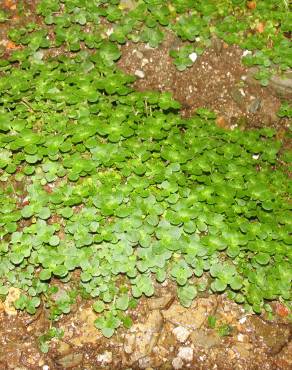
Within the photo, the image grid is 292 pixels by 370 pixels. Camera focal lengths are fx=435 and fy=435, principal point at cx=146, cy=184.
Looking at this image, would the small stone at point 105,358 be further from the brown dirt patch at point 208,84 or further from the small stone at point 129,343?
the brown dirt patch at point 208,84

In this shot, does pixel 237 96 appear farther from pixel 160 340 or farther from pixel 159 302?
pixel 160 340

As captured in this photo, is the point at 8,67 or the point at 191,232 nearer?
the point at 191,232

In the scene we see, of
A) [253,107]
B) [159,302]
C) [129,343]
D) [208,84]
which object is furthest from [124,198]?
[253,107]

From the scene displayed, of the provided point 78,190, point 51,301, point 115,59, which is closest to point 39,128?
point 78,190

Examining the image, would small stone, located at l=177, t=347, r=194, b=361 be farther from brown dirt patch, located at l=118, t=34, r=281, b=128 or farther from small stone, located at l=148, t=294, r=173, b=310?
brown dirt patch, located at l=118, t=34, r=281, b=128

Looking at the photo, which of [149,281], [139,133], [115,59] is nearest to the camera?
[149,281]

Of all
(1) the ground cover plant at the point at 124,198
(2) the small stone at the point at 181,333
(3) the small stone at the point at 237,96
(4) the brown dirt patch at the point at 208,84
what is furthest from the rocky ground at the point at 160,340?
(3) the small stone at the point at 237,96

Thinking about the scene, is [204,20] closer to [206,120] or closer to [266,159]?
[206,120]

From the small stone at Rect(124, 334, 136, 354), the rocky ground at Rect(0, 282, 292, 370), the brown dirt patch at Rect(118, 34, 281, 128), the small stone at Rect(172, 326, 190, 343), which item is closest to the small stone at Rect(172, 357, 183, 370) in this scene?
the rocky ground at Rect(0, 282, 292, 370)
